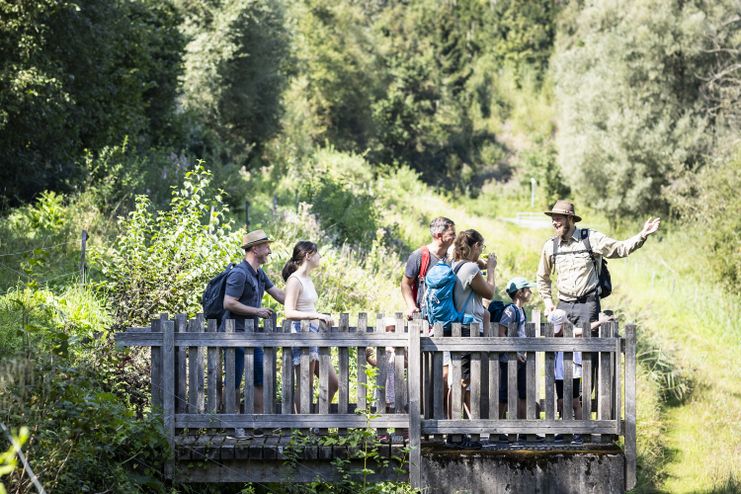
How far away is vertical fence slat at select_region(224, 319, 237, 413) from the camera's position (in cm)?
738

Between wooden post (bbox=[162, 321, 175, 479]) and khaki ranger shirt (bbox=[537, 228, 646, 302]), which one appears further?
khaki ranger shirt (bbox=[537, 228, 646, 302])

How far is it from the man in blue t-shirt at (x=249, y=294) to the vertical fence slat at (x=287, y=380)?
0.97ft

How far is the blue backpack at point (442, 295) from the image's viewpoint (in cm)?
784

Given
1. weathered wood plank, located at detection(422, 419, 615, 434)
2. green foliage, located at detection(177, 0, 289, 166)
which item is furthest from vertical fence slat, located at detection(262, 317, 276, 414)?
green foliage, located at detection(177, 0, 289, 166)

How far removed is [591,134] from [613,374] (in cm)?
3010

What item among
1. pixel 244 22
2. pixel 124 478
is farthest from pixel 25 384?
pixel 244 22

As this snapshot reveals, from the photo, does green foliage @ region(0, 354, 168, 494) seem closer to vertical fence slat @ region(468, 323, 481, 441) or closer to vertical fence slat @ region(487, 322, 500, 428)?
vertical fence slat @ region(468, 323, 481, 441)

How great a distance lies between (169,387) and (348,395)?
129 centimetres

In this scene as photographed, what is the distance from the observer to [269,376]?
7.43 meters

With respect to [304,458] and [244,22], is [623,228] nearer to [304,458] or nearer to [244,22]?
A: [244,22]

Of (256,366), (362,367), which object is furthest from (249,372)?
(362,367)

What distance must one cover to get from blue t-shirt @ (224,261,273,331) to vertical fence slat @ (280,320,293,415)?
0.57 metres

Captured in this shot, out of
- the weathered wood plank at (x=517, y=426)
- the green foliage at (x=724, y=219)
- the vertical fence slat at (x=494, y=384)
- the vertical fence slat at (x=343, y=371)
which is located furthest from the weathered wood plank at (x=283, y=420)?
the green foliage at (x=724, y=219)

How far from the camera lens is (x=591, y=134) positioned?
3659cm
